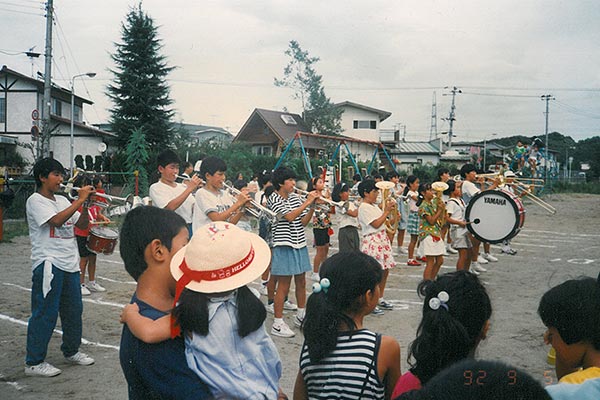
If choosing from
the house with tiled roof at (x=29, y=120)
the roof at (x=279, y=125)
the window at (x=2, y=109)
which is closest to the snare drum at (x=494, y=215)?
the house with tiled roof at (x=29, y=120)

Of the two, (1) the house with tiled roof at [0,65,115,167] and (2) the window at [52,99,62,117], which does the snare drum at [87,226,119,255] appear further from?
(2) the window at [52,99,62,117]

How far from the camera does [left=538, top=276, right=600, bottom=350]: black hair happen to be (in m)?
2.05

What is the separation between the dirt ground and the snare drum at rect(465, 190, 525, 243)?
945mm

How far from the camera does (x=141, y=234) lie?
2.12 meters

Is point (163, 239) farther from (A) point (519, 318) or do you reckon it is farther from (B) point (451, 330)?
(A) point (519, 318)

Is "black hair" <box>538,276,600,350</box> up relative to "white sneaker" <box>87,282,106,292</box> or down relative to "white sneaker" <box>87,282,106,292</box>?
up

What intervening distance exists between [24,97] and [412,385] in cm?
3483

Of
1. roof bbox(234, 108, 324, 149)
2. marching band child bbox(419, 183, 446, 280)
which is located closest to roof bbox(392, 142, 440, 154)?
roof bbox(234, 108, 324, 149)

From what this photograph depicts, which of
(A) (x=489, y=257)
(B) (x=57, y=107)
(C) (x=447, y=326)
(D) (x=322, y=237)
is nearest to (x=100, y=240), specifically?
(D) (x=322, y=237)

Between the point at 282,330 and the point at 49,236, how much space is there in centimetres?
267

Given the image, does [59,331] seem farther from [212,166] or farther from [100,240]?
[212,166]

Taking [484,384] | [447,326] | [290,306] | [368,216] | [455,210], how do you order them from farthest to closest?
[455,210]
[290,306]
[368,216]
[447,326]
[484,384]

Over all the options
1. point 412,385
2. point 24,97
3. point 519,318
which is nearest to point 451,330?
point 412,385

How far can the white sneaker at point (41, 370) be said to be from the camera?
4.73 metres
